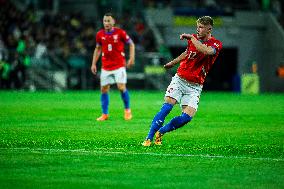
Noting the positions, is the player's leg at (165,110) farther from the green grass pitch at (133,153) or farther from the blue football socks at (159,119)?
the green grass pitch at (133,153)

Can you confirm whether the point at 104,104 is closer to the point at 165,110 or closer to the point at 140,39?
the point at 165,110

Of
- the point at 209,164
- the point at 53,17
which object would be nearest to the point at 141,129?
the point at 209,164

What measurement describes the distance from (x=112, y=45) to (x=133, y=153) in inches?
330

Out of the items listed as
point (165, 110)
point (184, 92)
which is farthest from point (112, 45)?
point (165, 110)

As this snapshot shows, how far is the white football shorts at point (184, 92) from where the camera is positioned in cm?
1349

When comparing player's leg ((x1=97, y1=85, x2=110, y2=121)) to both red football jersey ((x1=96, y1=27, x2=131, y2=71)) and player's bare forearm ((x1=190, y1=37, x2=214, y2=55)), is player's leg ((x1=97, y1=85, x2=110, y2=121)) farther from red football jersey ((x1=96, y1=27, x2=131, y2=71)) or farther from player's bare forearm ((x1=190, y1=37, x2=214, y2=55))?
player's bare forearm ((x1=190, y1=37, x2=214, y2=55))

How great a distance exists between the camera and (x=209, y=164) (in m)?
11.1

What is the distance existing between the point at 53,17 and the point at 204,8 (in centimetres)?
986

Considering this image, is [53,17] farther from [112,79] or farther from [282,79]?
[112,79]

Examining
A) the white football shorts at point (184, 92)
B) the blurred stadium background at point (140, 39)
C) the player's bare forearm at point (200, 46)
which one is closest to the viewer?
the player's bare forearm at point (200, 46)

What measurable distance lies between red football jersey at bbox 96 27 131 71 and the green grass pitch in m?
1.34

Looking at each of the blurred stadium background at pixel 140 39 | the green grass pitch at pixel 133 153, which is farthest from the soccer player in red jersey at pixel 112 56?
the blurred stadium background at pixel 140 39

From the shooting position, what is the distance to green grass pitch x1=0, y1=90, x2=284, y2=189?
9.59 meters

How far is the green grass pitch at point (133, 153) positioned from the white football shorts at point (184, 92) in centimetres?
73
